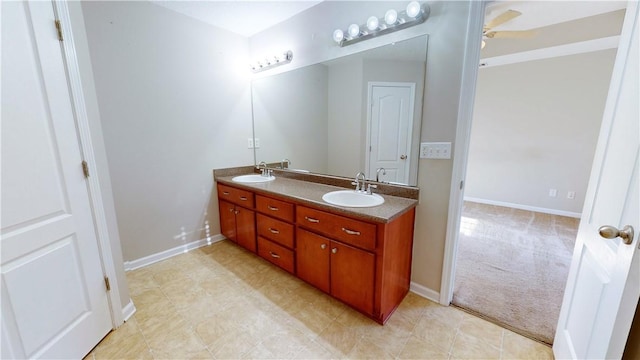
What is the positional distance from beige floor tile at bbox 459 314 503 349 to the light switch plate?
3.68ft

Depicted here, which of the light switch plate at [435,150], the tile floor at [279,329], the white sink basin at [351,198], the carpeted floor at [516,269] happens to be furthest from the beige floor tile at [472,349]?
the light switch plate at [435,150]

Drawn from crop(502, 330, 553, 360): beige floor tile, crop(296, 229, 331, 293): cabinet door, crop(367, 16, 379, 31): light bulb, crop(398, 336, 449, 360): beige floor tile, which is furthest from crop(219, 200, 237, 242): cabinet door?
crop(502, 330, 553, 360): beige floor tile

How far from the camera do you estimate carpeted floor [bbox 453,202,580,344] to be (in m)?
1.67

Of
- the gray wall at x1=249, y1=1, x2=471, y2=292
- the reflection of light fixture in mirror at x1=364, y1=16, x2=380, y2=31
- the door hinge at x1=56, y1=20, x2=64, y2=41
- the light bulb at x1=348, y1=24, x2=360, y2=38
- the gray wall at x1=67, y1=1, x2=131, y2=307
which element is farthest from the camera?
the light bulb at x1=348, y1=24, x2=360, y2=38

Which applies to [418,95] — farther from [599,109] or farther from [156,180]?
[599,109]

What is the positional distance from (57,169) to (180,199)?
4.26 feet

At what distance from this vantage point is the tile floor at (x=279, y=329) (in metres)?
1.38

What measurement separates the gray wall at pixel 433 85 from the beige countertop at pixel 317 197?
196mm

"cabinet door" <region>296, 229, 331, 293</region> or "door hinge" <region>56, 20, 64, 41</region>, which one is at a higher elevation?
"door hinge" <region>56, 20, 64, 41</region>

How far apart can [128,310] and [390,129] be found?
7.64 feet

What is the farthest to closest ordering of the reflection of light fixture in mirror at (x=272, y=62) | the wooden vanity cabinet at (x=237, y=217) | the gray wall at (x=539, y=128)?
1. the gray wall at (x=539, y=128)
2. the reflection of light fixture in mirror at (x=272, y=62)
3. the wooden vanity cabinet at (x=237, y=217)

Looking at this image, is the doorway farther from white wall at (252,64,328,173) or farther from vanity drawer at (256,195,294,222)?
white wall at (252,64,328,173)

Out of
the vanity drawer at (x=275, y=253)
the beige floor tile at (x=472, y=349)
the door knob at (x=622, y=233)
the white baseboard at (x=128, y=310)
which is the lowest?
the beige floor tile at (x=472, y=349)

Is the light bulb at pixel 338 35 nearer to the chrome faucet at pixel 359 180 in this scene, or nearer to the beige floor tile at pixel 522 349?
the chrome faucet at pixel 359 180
